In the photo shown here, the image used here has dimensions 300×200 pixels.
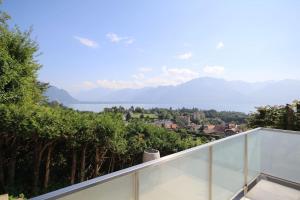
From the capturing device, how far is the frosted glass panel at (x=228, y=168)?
299 cm

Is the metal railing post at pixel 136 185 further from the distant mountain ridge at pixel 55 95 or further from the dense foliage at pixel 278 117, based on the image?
the distant mountain ridge at pixel 55 95

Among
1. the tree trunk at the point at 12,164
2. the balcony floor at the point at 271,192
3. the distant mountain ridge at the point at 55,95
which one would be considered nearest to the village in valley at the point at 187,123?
the balcony floor at the point at 271,192

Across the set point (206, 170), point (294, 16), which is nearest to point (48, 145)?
point (206, 170)

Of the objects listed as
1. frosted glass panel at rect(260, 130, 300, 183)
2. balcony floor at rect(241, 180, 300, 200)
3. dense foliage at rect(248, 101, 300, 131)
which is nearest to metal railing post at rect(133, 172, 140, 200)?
balcony floor at rect(241, 180, 300, 200)

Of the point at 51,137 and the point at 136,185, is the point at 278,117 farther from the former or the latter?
the point at 136,185

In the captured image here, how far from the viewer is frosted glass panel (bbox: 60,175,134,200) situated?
4.55 ft

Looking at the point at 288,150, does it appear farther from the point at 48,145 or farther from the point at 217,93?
the point at 217,93

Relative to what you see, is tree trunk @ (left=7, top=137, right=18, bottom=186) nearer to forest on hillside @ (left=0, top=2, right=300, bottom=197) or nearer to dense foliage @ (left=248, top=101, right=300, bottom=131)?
forest on hillside @ (left=0, top=2, right=300, bottom=197)

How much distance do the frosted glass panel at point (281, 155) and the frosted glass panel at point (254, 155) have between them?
0.13 metres

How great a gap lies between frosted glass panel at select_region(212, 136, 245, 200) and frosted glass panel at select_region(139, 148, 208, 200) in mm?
259

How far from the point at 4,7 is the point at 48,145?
5938mm

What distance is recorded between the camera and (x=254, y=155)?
4082 millimetres

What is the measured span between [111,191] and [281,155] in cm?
355

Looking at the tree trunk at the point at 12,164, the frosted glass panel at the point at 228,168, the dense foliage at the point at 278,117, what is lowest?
the tree trunk at the point at 12,164
